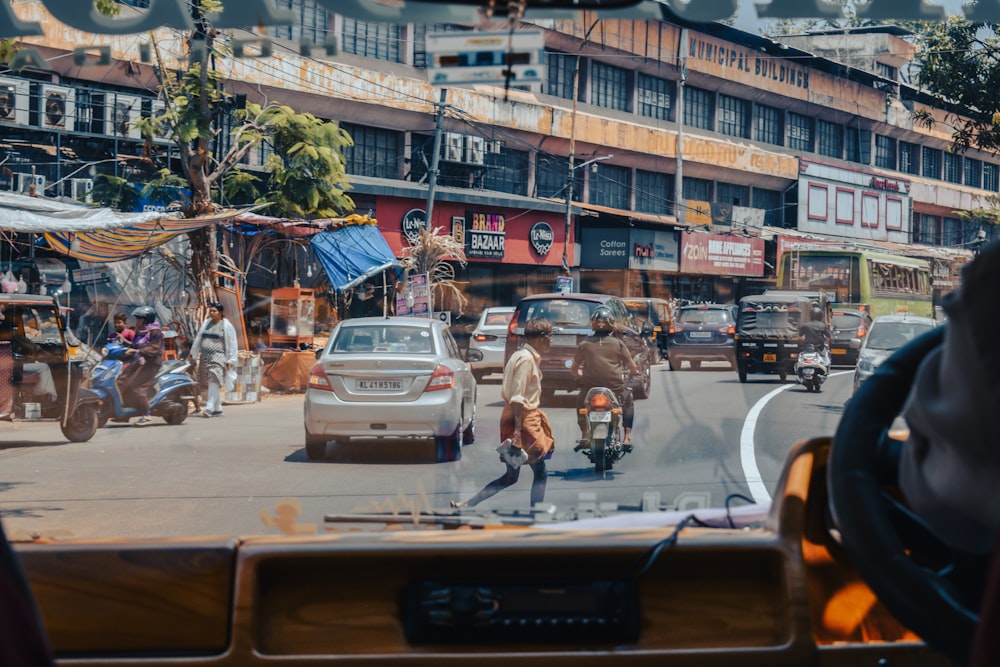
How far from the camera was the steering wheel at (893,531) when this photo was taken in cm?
166

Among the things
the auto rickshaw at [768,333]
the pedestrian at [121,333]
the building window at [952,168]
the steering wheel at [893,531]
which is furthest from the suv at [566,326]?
the steering wheel at [893,531]

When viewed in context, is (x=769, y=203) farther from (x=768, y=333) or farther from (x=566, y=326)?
(x=768, y=333)

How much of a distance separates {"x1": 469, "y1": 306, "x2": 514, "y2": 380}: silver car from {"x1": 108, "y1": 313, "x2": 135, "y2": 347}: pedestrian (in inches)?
189

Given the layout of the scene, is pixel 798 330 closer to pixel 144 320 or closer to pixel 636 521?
pixel 144 320

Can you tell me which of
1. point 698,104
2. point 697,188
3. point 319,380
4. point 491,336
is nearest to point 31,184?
point 319,380

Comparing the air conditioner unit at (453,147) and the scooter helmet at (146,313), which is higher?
the air conditioner unit at (453,147)

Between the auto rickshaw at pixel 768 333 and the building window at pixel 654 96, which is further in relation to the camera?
the auto rickshaw at pixel 768 333

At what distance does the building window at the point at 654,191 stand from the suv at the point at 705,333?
17.8 metres

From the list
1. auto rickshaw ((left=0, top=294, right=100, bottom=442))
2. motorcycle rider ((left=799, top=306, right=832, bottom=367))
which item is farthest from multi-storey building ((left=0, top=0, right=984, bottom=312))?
motorcycle rider ((left=799, top=306, right=832, bottom=367))

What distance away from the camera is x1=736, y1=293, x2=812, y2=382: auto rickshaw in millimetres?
20547

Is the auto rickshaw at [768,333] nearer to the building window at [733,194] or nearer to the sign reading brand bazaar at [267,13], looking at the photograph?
the building window at [733,194]

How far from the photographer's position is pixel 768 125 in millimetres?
4207

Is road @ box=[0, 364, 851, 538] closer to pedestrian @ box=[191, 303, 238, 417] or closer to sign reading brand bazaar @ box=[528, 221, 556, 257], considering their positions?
pedestrian @ box=[191, 303, 238, 417]

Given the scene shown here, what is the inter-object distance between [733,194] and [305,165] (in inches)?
112
